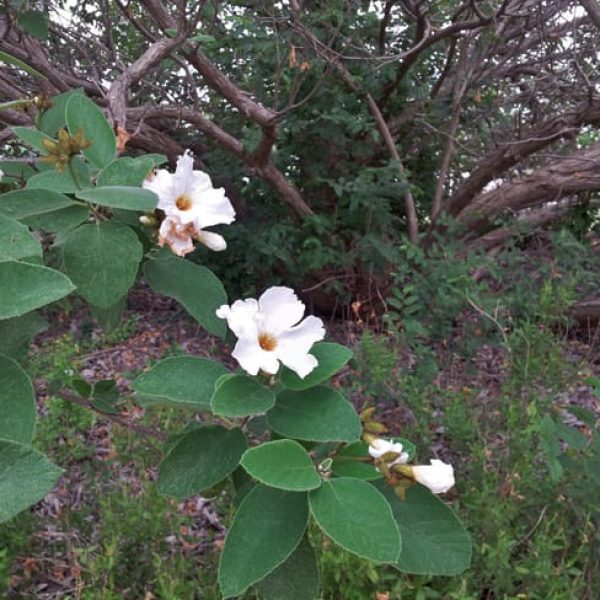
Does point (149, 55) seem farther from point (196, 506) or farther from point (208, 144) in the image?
point (208, 144)

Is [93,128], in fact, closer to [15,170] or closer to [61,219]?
[61,219]

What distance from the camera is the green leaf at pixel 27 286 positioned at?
502 millimetres

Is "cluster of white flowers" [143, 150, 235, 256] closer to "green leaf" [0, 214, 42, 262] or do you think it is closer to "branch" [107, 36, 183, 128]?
"green leaf" [0, 214, 42, 262]

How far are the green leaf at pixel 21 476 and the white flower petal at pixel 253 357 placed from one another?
0.20 metres

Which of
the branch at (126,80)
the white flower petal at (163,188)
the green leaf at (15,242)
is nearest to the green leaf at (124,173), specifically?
the white flower petal at (163,188)

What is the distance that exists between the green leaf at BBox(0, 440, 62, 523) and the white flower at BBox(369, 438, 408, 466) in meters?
0.32

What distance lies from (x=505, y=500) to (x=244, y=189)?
2.39m

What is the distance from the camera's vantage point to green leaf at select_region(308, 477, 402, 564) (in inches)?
20.3

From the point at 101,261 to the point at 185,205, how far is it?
0.13 m

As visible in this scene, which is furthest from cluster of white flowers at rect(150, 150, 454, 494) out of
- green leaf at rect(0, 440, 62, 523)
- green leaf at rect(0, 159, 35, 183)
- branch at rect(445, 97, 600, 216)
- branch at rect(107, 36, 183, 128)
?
branch at rect(445, 97, 600, 216)

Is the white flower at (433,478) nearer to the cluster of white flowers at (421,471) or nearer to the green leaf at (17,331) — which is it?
the cluster of white flowers at (421,471)

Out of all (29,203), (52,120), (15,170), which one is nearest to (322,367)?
(29,203)

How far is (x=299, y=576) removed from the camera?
0.64 metres

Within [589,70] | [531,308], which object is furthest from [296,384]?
[589,70]
